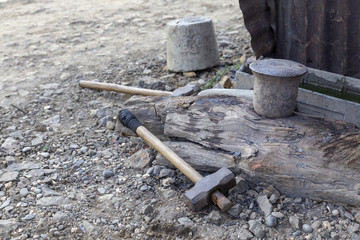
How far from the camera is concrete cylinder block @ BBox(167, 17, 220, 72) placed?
18.7 ft

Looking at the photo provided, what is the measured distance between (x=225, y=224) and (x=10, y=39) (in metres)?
6.25

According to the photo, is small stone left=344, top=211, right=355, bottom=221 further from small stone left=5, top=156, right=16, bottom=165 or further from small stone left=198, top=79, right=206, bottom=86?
small stone left=5, top=156, right=16, bottom=165

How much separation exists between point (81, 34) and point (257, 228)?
19.8 feet

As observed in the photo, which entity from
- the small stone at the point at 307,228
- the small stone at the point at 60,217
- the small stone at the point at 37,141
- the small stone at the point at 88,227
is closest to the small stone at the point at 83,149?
the small stone at the point at 37,141

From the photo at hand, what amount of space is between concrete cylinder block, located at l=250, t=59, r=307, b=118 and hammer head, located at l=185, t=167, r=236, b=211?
67cm

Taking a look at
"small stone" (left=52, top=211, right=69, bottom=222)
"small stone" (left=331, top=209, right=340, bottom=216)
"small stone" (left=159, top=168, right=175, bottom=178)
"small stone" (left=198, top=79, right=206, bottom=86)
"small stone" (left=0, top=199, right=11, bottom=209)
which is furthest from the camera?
"small stone" (left=198, top=79, right=206, bottom=86)

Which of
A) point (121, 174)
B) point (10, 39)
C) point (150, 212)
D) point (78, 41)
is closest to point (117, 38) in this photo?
point (78, 41)

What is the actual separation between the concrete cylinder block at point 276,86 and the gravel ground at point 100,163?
662 millimetres

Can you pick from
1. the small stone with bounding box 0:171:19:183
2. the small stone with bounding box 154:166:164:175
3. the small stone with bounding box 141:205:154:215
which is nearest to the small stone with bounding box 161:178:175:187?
the small stone with bounding box 154:166:164:175

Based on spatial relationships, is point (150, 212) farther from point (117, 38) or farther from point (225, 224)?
point (117, 38)

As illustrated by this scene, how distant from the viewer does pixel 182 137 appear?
12.7 feet

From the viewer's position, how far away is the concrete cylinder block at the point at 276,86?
3.40 metres

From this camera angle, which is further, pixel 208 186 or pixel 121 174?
pixel 121 174

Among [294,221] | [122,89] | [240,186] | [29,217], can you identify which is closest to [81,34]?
[122,89]
